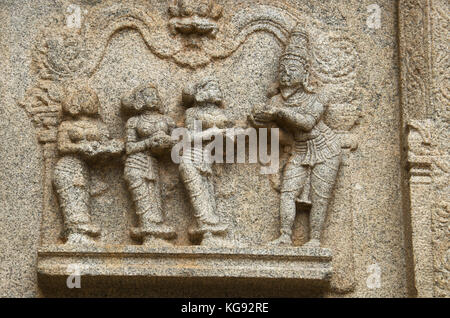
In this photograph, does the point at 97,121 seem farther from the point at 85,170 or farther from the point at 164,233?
the point at 164,233

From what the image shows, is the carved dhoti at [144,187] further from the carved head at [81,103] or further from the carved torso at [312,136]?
the carved torso at [312,136]

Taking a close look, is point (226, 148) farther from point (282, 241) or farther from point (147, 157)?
point (282, 241)

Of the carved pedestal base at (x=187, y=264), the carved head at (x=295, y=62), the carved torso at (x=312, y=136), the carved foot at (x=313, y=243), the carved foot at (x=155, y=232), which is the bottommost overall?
the carved pedestal base at (x=187, y=264)

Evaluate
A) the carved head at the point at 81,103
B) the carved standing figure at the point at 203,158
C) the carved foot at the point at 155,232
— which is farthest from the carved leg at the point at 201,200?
the carved head at the point at 81,103

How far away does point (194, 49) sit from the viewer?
851 cm

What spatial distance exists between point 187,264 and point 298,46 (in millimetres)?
1904

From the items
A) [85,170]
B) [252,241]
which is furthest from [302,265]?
[85,170]

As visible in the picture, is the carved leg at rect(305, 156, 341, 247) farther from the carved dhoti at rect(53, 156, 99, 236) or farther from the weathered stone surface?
the carved dhoti at rect(53, 156, 99, 236)

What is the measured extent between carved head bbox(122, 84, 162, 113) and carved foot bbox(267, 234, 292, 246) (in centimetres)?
136

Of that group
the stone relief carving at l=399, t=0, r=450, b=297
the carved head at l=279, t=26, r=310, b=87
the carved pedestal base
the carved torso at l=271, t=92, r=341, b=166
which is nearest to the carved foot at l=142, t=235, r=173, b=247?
the carved pedestal base

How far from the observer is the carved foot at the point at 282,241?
314 inches

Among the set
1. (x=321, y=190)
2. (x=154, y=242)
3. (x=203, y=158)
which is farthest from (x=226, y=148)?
(x=154, y=242)

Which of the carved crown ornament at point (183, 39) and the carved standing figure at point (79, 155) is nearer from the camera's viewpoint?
the carved standing figure at point (79, 155)
